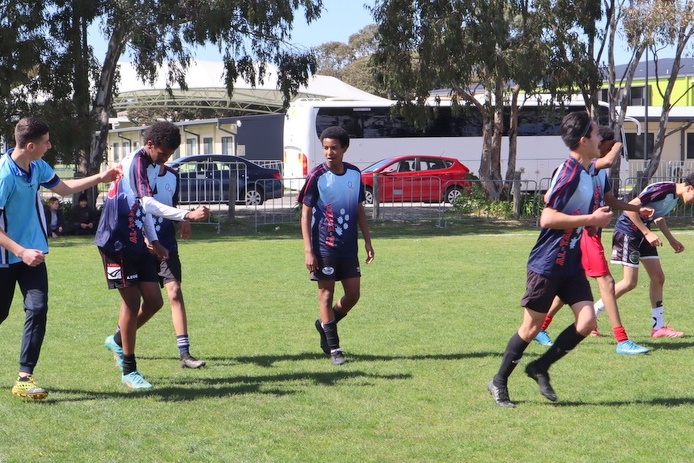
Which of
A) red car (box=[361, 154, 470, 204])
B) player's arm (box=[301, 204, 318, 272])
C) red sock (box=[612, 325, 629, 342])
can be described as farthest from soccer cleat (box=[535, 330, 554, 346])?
red car (box=[361, 154, 470, 204])

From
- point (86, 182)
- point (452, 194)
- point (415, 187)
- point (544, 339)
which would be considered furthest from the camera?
point (415, 187)

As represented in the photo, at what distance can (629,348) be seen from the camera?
26.9ft

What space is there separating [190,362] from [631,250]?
4.21 meters

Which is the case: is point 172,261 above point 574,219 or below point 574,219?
below

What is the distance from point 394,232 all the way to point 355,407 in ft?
56.0

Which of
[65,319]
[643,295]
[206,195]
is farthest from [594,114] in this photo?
[65,319]

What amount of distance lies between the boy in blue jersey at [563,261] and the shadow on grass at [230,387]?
3.80ft

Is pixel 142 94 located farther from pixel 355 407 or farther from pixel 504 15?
pixel 355 407

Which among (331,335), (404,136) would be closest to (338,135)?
(331,335)

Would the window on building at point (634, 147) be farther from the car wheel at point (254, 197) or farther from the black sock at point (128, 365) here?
the black sock at point (128, 365)

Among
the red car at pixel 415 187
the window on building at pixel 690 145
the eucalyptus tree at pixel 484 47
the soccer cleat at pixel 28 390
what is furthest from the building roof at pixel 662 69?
the soccer cleat at pixel 28 390

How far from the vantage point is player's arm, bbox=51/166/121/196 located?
6633 millimetres

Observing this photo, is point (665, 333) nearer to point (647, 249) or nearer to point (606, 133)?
point (647, 249)

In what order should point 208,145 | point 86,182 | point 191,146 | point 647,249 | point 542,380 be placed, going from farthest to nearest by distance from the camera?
point 191,146, point 208,145, point 647,249, point 86,182, point 542,380
